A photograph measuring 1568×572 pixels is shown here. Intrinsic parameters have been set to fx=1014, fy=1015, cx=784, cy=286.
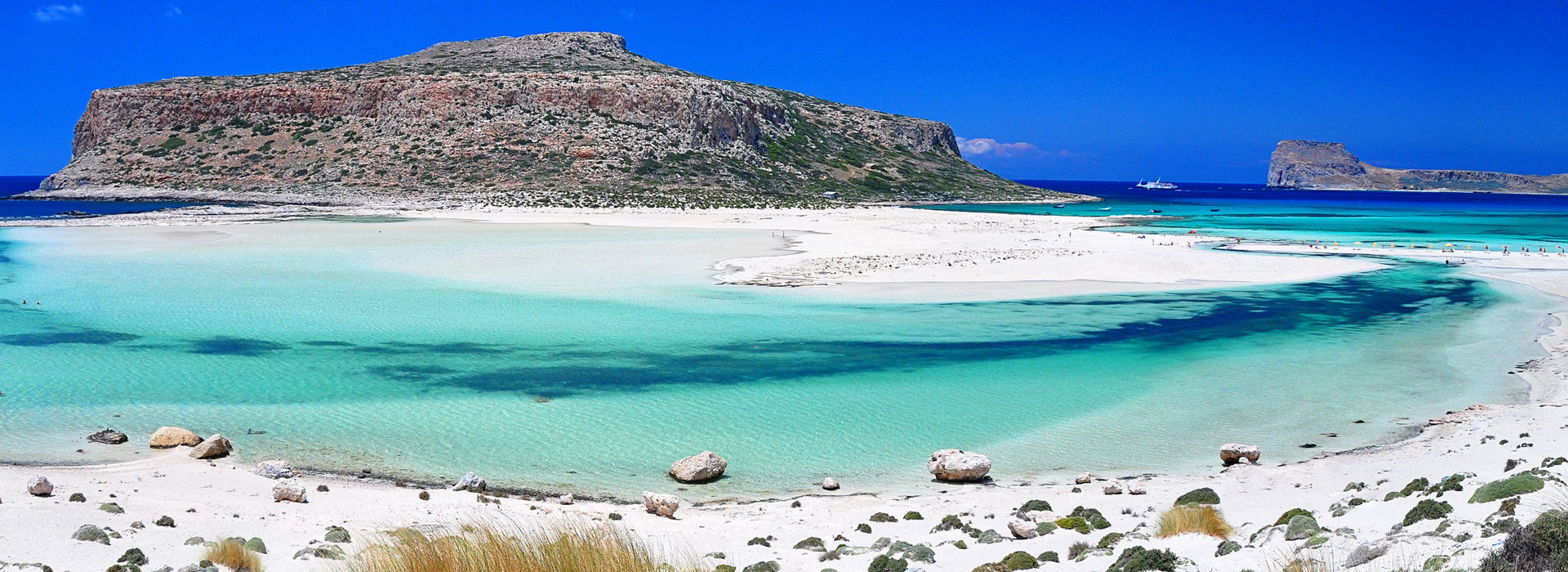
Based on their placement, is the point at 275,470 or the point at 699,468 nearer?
the point at 275,470

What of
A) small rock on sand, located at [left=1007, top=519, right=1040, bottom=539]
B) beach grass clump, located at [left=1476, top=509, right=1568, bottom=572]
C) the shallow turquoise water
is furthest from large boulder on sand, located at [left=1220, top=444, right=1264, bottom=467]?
beach grass clump, located at [left=1476, top=509, right=1568, bottom=572]

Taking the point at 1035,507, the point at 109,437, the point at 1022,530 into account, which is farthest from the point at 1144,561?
the point at 109,437

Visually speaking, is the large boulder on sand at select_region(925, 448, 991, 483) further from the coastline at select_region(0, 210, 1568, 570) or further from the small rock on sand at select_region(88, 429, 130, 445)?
the small rock on sand at select_region(88, 429, 130, 445)

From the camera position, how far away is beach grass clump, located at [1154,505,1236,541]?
7.28 m

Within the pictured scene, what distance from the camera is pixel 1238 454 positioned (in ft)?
33.7

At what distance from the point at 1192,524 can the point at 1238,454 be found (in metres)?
3.33

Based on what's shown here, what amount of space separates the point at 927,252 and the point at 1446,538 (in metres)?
27.6

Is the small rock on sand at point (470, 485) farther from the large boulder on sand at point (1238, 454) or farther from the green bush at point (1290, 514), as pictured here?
the large boulder on sand at point (1238, 454)

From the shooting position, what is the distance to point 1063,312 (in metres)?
21.3

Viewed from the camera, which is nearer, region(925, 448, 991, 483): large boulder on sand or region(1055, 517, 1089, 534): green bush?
region(1055, 517, 1089, 534): green bush

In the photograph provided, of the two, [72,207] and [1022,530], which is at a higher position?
[72,207]

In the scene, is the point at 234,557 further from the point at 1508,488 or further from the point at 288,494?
the point at 1508,488

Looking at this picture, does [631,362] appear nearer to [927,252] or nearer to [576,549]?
[576,549]

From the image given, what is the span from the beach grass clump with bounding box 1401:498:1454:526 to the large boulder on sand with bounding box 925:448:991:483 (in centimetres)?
369
